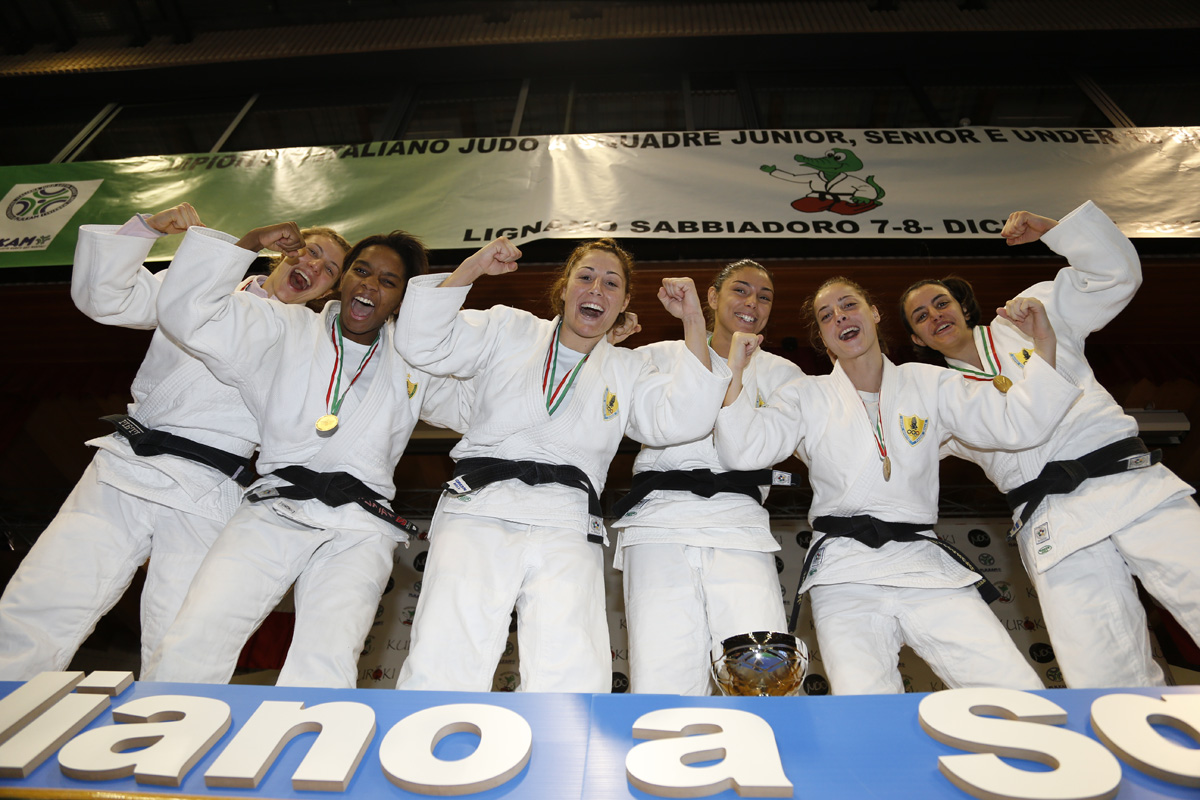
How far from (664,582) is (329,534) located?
44.4 inches

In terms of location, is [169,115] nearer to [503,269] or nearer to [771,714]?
[503,269]

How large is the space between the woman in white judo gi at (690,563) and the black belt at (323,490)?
889 millimetres

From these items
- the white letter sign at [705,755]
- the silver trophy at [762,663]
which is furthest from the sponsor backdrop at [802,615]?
the white letter sign at [705,755]

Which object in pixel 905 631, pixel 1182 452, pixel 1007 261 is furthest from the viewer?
pixel 1182 452

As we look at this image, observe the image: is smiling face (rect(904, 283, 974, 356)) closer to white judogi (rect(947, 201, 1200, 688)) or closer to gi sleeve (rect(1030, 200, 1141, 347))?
white judogi (rect(947, 201, 1200, 688))

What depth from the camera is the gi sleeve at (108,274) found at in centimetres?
241

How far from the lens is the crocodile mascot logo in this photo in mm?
3960

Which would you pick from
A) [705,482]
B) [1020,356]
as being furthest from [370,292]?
[1020,356]

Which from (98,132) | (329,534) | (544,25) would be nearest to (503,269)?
(329,534)

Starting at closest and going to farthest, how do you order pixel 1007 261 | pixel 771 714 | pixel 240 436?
pixel 771 714 < pixel 240 436 < pixel 1007 261

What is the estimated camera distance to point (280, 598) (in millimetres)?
2156

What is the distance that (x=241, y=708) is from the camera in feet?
4.84

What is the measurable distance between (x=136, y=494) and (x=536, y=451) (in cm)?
140

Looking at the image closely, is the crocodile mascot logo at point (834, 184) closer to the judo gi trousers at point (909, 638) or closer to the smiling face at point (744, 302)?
the smiling face at point (744, 302)
